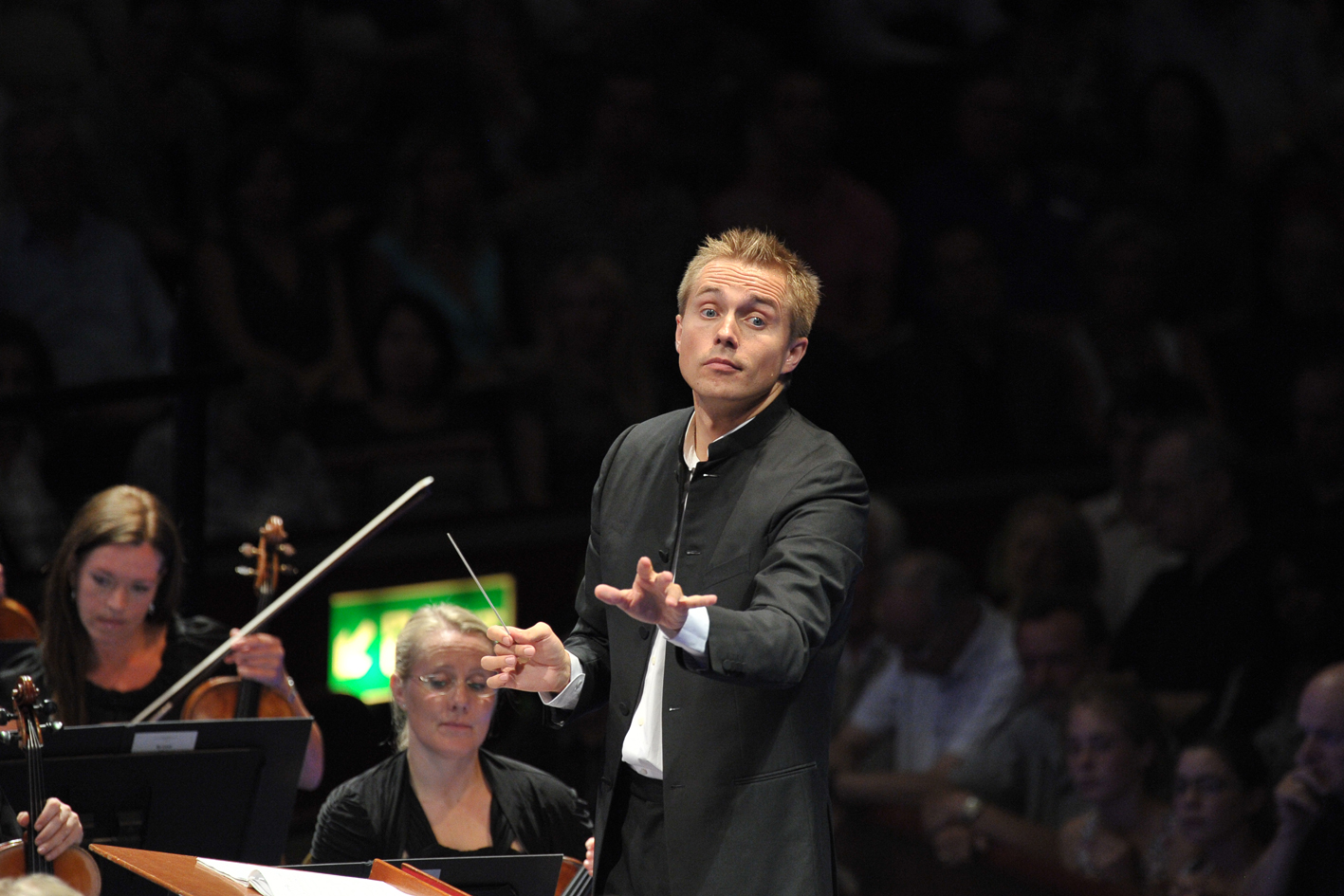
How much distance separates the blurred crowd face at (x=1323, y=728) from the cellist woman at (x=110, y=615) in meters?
2.39

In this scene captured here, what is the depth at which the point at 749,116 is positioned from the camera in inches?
255

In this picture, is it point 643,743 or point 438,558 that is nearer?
point 643,743

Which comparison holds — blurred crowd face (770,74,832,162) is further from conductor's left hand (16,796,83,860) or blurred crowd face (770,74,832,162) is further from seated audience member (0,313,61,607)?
conductor's left hand (16,796,83,860)

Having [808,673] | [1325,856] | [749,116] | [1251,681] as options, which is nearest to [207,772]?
[808,673]

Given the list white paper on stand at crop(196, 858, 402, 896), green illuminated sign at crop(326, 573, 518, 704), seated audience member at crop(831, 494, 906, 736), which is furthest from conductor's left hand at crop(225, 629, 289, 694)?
seated audience member at crop(831, 494, 906, 736)

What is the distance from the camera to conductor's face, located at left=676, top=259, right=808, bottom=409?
2.29m

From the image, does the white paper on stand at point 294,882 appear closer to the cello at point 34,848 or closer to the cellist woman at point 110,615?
the cello at point 34,848

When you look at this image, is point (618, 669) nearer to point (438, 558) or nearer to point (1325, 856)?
point (1325, 856)

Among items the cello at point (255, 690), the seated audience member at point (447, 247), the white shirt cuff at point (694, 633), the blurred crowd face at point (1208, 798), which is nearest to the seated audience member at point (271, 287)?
the seated audience member at point (447, 247)

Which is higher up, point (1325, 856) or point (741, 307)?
point (741, 307)

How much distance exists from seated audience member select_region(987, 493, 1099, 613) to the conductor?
3.09 m

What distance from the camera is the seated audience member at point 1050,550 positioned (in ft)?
17.3

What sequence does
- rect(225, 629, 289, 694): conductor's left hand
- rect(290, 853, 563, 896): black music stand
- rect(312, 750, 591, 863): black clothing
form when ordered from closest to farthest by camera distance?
rect(290, 853, 563, 896): black music stand
rect(312, 750, 591, 863): black clothing
rect(225, 629, 289, 694): conductor's left hand

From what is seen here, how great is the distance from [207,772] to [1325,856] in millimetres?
2678
